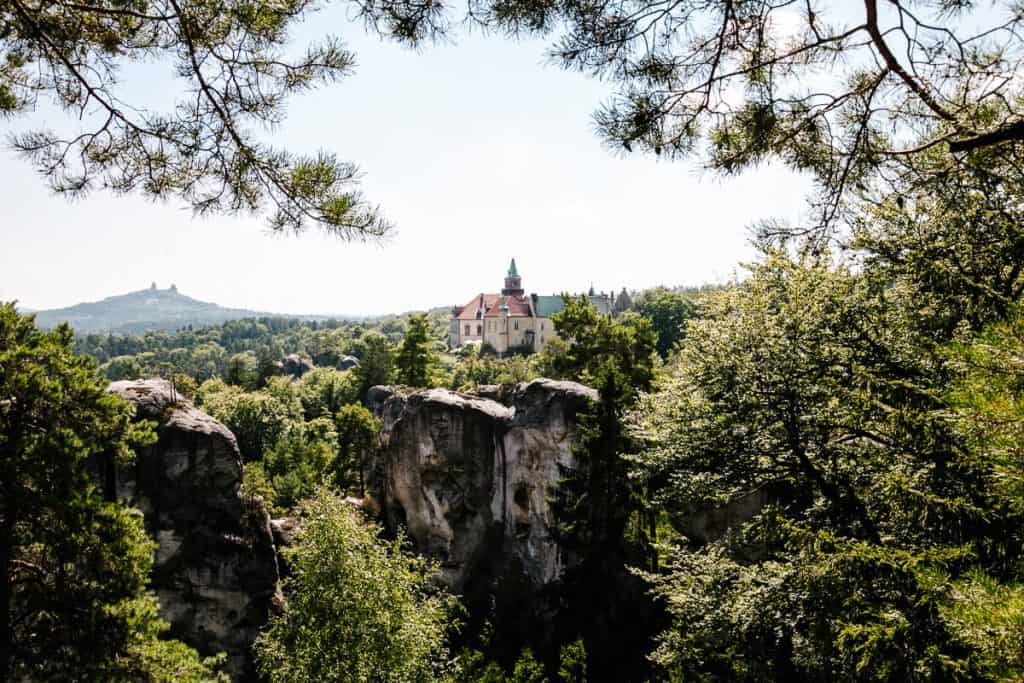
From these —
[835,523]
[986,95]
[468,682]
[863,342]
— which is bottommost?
[468,682]

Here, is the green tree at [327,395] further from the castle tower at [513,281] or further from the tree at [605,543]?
the tree at [605,543]

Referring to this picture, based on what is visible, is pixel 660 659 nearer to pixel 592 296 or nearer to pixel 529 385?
pixel 529 385

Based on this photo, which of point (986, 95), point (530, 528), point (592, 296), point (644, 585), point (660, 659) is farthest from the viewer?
point (592, 296)

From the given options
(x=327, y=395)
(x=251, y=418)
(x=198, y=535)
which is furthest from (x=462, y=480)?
(x=327, y=395)

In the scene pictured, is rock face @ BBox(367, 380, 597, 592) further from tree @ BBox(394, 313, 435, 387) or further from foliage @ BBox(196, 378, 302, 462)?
foliage @ BBox(196, 378, 302, 462)

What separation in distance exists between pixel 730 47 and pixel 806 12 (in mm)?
678

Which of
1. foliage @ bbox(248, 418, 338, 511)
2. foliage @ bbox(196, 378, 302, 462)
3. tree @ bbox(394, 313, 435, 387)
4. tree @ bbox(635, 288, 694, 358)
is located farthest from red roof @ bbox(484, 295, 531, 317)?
tree @ bbox(394, 313, 435, 387)

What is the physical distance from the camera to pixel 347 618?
12.4 metres

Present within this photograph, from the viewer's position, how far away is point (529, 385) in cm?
2280

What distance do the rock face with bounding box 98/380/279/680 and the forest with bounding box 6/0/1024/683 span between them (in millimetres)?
5007

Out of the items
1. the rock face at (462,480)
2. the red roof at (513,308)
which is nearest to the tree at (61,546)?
the rock face at (462,480)

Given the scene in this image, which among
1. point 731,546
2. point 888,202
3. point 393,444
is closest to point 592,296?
point 393,444

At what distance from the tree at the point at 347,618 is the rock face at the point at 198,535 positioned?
4731 millimetres

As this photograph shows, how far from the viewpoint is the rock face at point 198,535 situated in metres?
17.6
